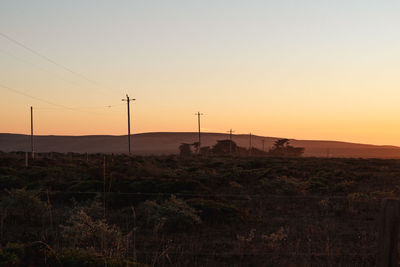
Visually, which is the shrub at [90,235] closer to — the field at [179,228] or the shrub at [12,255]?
the field at [179,228]

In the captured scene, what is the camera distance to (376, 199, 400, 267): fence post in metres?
4.08

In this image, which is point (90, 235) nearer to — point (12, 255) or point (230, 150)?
point (12, 255)

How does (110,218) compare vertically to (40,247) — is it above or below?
below

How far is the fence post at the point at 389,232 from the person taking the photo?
4082 millimetres

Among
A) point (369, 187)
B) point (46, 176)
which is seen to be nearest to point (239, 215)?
point (369, 187)

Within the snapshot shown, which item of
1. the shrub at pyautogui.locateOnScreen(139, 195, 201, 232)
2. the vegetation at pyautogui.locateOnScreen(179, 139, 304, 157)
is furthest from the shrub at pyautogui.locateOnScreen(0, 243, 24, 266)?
the vegetation at pyautogui.locateOnScreen(179, 139, 304, 157)

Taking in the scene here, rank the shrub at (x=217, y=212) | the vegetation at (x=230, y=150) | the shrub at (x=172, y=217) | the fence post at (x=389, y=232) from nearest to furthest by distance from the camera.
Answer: the fence post at (x=389, y=232) < the shrub at (x=172, y=217) < the shrub at (x=217, y=212) < the vegetation at (x=230, y=150)

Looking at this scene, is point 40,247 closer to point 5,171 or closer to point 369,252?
point 369,252

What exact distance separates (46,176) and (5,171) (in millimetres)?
2150

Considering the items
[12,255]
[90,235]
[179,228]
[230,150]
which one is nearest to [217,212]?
[179,228]

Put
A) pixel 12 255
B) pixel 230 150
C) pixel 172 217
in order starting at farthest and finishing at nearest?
1. pixel 230 150
2. pixel 172 217
3. pixel 12 255

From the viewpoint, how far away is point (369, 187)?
2122 cm

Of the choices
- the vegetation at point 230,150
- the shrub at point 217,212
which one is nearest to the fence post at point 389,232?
the shrub at point 217,212

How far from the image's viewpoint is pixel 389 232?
409cm
